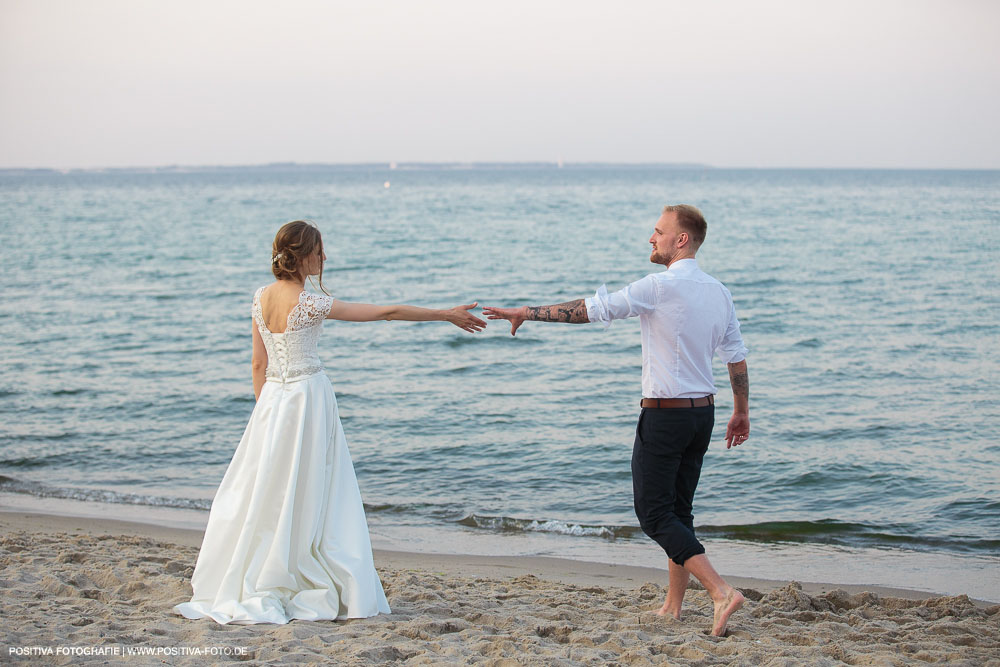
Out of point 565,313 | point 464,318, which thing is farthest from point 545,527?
point 565,313

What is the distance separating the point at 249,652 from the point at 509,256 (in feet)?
102

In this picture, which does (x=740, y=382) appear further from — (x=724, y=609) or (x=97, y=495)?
(x=97, y=495)

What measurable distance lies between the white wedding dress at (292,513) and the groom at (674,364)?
1295 millimetres

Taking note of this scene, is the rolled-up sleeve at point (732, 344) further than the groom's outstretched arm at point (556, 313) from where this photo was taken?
Yes

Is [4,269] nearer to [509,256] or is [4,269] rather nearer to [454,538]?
[509,256]

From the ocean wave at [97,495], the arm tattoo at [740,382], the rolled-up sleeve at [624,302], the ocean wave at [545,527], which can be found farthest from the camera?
the ocean wave at [97,495]

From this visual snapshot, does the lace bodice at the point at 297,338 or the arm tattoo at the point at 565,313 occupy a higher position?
the arm tattoo at the point at 565,313

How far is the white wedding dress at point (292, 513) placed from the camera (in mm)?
4781

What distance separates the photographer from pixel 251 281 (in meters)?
28.1

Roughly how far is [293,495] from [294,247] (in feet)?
4.52

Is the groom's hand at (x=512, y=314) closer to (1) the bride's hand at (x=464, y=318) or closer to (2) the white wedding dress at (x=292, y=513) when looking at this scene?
(1) the bride's hand at (x=464, y=318)

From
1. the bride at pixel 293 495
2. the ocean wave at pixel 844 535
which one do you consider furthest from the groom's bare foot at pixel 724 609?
the ocean wave at pixel 844 535

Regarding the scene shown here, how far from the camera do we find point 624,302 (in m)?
4.50

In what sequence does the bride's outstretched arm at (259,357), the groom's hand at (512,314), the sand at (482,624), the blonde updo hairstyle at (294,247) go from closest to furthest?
the sand at (482,624) < the blonde updo hairstyle at (294,247) < the groom's hand at (512,314) < the bride's outstretched arm at (259,357)
